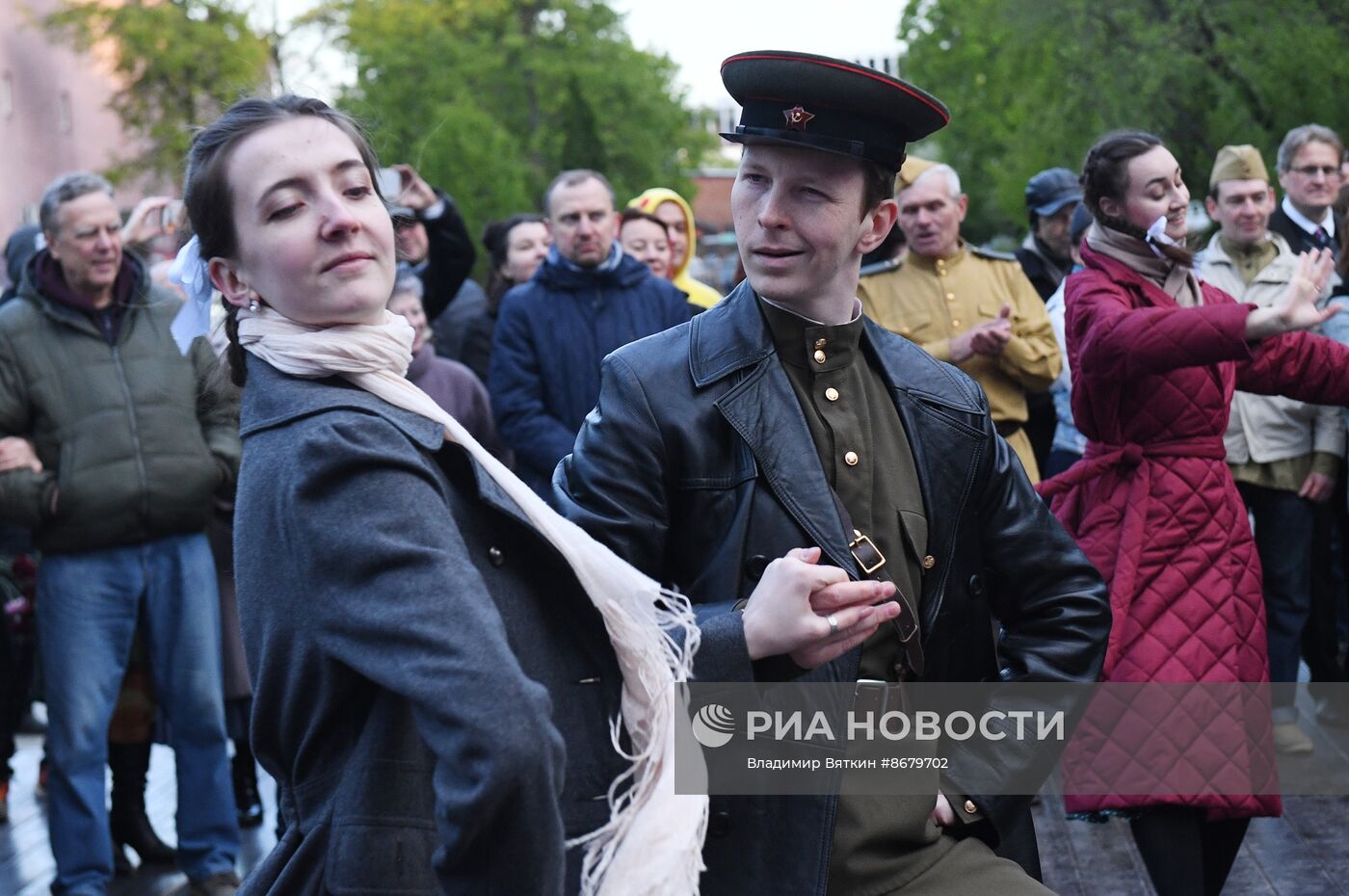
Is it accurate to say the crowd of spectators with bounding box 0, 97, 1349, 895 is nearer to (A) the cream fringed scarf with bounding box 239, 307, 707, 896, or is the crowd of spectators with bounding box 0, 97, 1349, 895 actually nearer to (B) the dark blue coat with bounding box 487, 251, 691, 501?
(B) the dark blue coat with bounding box 487, 251, 691, 501

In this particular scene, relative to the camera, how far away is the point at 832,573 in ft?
8.56

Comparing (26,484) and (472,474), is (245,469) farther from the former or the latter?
(26,484)

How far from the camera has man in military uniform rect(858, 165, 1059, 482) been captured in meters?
6.81

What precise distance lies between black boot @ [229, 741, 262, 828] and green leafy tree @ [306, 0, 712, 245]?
920 inches

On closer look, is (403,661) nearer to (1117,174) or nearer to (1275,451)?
(1117,174)

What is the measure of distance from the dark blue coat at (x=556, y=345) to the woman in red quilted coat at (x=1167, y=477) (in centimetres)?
294

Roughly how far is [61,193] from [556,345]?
223cm

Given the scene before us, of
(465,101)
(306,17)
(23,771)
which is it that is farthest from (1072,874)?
(465,101)

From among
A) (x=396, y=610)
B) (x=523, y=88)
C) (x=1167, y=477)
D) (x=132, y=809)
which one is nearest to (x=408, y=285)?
(x=132, y=809)

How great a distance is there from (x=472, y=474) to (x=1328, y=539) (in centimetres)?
618

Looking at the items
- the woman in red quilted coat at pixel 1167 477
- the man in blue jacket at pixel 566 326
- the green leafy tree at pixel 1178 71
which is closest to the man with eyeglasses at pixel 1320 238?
the man in blue jacket at pixel 566 326

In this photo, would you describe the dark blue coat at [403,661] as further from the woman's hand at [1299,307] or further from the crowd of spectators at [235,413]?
the crowd of spectators at [235,413]

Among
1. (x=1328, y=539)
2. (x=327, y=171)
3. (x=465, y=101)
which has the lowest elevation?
(x=1328, y=539)

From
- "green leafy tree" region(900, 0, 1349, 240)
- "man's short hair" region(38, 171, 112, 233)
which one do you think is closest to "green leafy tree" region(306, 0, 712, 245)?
"green leafy tree" region(900, 0, 1349, 240)
